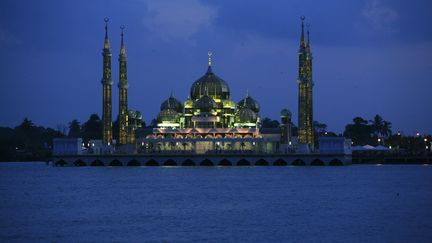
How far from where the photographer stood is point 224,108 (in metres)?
149

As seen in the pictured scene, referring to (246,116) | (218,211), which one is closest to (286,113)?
(246,116)

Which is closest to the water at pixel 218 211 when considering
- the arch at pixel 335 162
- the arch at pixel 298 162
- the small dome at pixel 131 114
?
the arch at pixel 298 162

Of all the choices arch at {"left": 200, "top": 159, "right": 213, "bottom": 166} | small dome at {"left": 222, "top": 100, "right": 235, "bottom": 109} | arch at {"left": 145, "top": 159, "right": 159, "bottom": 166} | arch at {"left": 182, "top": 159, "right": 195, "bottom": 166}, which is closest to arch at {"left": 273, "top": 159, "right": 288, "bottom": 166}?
arch at {"left": 200, "top": 159, "right": 213, "bottom": 166}

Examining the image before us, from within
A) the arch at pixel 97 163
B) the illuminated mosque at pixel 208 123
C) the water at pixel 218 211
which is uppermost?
the illuminated mosque at pixel 208 123

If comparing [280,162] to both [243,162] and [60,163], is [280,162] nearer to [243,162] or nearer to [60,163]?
[243,162]

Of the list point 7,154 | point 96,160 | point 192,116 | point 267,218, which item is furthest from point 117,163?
point 267,218

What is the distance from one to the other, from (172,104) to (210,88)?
599cm

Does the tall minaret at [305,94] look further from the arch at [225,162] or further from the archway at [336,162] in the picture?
the arch at [225,162]

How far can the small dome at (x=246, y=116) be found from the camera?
144 metres

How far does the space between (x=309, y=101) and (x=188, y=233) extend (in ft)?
308

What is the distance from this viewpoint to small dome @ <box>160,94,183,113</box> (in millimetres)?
151500

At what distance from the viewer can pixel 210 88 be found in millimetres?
150250

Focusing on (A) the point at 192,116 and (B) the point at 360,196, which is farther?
(A) the point at 192,116

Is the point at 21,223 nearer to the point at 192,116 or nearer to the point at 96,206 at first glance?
the point at 96,206
